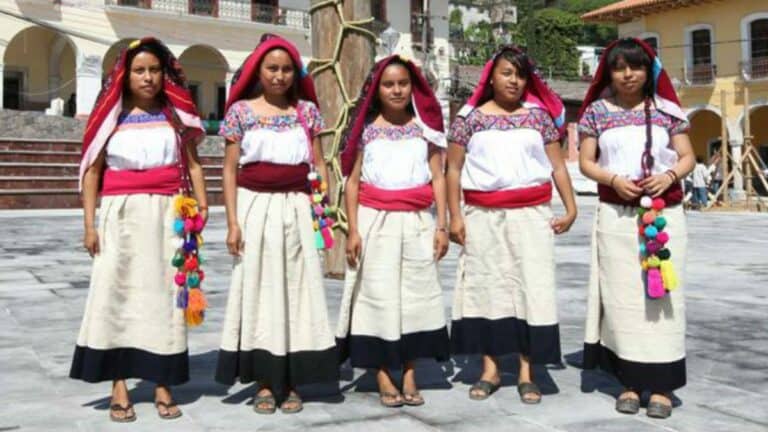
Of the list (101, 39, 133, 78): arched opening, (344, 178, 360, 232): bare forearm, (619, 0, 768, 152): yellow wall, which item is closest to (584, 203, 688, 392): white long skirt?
(344, 178, 360, 232): bare forearm

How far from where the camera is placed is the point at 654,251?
3631 mm

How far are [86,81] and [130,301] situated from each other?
2228cm

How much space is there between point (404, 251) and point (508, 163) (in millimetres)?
647

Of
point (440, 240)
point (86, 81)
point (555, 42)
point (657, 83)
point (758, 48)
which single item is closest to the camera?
point (657, 83)

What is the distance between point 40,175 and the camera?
1838 cm

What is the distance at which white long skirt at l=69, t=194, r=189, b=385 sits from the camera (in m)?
3.62

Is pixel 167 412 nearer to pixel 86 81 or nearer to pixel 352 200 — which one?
pixel 352 200

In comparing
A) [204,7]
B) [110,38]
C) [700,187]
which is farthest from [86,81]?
[700,187]

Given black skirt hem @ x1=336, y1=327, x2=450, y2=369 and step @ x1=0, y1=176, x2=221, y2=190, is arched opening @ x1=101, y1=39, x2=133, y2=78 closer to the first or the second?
step @ x1=0, y1=176, x2=221, y2=190

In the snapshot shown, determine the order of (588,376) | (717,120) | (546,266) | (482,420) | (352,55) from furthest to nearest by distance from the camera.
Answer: (717,120) → (352,55) → (588,376) → (546,266) → (482,420)

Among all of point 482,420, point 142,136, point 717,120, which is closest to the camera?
point 482,420

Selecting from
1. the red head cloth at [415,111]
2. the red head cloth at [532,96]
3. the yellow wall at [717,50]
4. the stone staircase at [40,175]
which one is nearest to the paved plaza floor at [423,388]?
the red head cloth at [415,111]

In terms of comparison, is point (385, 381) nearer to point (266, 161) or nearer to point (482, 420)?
point (482, 420)

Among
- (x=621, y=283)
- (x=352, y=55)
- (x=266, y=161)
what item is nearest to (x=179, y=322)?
(x=266, y=161)
